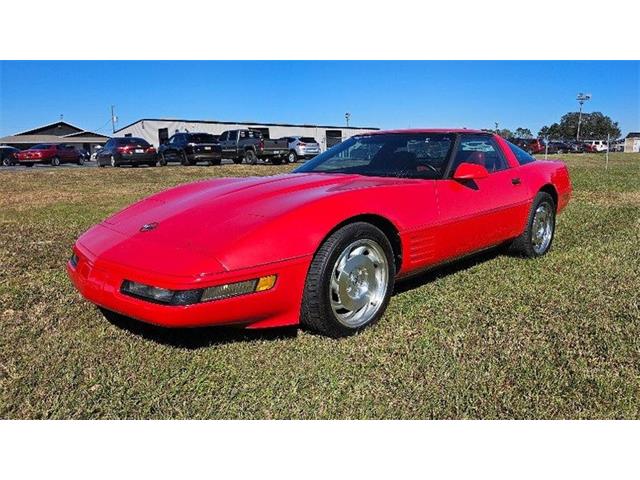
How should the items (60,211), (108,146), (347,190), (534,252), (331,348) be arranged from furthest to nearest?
(108,146) → (60,211) → (534,252) → (347,190) → (331,348)

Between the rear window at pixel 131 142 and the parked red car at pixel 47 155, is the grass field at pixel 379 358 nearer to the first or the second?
the rear window at pixel 131 142

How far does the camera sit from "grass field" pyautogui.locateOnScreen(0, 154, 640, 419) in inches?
88.2

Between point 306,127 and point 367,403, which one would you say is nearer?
point 367,403

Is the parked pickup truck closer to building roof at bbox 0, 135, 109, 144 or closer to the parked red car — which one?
the parked red car

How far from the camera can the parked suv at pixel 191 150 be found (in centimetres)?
2127

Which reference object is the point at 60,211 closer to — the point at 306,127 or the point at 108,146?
the point at 108,146

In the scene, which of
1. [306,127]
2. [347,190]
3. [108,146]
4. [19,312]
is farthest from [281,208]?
[306,127]

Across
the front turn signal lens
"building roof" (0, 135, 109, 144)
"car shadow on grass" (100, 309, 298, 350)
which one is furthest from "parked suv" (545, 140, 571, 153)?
"building roof" (0, 135, 109, 144)

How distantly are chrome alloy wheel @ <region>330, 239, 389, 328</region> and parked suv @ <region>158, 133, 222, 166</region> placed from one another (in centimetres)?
1913

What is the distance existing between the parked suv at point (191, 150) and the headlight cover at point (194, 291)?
1942 cm

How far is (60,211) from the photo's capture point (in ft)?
27.1

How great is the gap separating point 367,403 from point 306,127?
5052 centimetres

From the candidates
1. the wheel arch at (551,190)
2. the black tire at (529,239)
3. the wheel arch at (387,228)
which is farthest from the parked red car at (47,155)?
the wheel arch at (387,228)

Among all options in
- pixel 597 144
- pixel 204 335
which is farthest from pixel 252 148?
pixel 597 144
